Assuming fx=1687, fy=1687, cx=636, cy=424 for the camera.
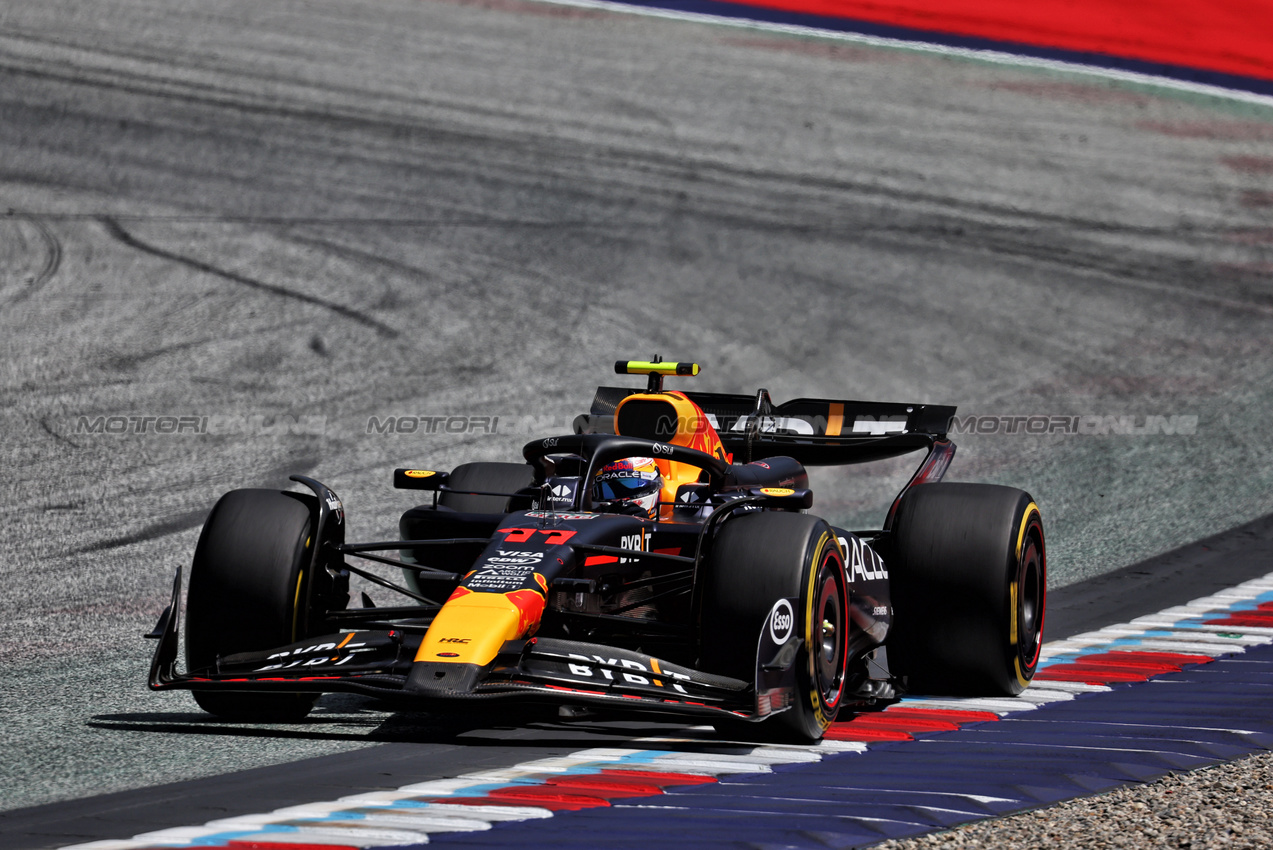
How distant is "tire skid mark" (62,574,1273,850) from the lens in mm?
5273

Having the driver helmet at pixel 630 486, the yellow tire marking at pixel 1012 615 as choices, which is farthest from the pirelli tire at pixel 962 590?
the driver helmet at pixel 630 486

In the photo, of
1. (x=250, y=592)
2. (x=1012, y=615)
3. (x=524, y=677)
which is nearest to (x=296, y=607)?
(x=250, y=592)

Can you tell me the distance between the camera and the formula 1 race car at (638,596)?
21.5ft

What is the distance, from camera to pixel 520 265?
19344 mm

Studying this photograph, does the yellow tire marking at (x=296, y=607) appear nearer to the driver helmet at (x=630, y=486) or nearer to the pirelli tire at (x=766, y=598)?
the driver helmet at (x=630, y=486)

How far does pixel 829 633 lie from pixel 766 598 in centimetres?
75

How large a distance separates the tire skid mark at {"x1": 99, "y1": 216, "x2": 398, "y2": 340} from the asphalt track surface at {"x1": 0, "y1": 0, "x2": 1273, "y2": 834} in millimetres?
53

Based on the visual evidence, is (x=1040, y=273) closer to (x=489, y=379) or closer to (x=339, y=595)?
(x=489, y=379)

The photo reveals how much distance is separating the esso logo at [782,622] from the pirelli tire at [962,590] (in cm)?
175

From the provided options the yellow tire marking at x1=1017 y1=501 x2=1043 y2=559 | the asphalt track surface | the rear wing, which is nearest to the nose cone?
the asphalt track surface

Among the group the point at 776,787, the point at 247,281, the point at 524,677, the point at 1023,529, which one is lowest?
the point at 776,787

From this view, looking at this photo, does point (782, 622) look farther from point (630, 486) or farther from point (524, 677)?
point (630, 486)

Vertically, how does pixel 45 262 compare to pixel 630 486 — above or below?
above

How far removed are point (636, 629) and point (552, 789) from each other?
1308 millimetres
